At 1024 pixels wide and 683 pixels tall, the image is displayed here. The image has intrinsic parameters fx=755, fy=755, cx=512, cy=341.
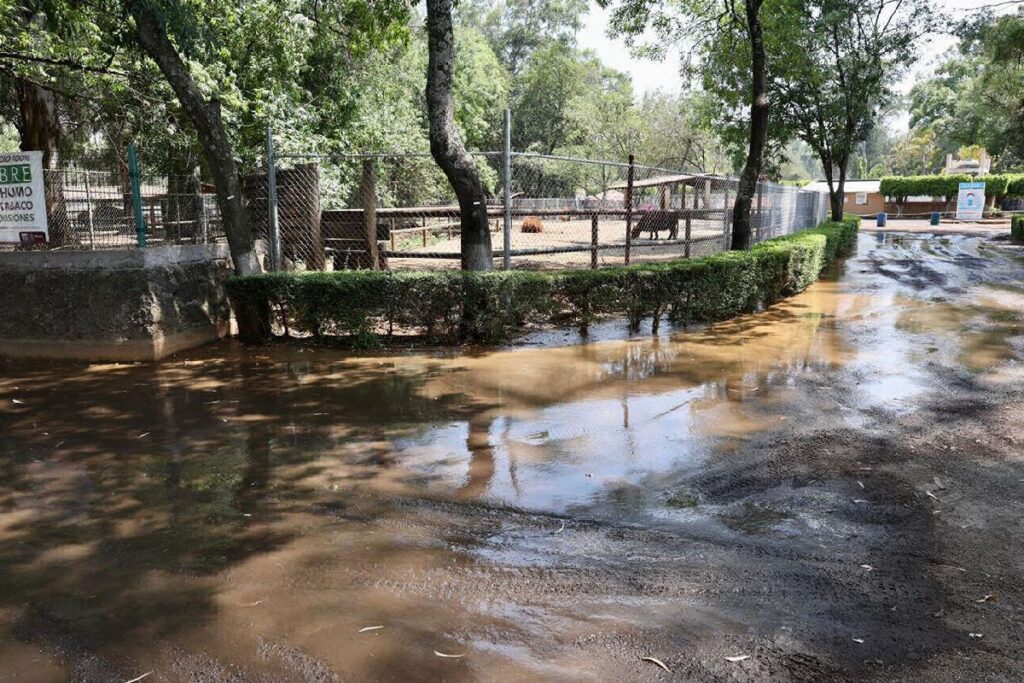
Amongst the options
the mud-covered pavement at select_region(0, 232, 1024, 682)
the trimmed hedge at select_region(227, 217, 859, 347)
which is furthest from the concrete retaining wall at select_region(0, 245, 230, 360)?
the trimmed hedge at select_region(227, 217, 859, 347)

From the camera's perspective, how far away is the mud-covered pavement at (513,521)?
10.1ft

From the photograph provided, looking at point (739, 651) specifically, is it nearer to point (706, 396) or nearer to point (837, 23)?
point (706, 396)

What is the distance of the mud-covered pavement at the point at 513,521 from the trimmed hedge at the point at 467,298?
40.5 inches

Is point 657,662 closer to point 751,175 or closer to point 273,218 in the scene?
point 273,218

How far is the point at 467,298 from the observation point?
897cm

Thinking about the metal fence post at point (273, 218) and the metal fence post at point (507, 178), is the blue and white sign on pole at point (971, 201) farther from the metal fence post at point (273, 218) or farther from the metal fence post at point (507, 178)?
the metal fence post at point (273, 218)

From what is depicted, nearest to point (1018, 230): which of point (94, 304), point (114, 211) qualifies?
point (114, 211)

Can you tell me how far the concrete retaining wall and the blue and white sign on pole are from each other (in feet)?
162

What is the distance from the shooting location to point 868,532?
4125 millimetres

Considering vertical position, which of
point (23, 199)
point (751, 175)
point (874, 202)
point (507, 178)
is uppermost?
point (874, 202)

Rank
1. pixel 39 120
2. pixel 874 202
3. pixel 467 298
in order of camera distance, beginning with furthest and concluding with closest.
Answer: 1. pixel 874 202
2. pixel 39 120
3. pixel 467 298

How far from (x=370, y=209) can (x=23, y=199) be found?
4.26 m

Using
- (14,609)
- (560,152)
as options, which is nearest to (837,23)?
(14,609)

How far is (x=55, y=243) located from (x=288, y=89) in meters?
8.54
